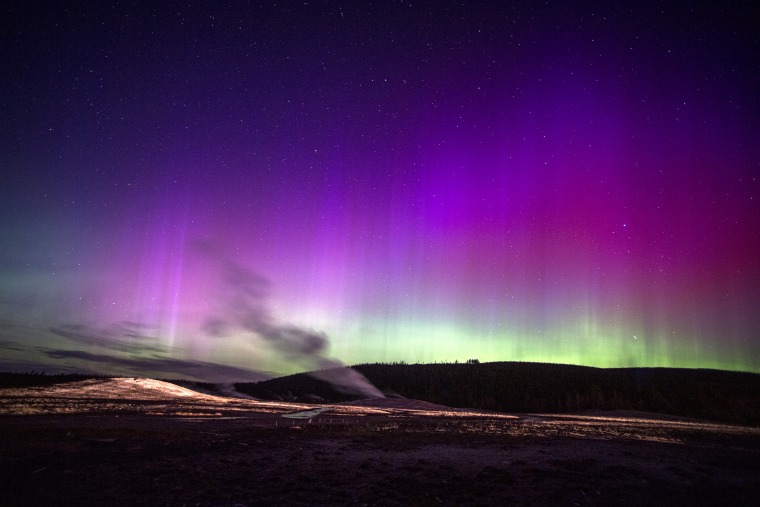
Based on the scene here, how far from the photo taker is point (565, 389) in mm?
109938

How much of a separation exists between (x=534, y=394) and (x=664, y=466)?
340ft

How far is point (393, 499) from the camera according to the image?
994 centimetres

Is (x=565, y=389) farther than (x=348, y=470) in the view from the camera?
Yes

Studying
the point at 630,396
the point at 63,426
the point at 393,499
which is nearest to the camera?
the point at 393,499

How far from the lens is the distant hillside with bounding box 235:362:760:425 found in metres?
75.6

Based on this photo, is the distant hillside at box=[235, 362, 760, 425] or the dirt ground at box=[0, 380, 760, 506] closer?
the dirt ground at box=[0, 380, 760, 506]

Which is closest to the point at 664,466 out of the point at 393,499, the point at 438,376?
the point at 393,499

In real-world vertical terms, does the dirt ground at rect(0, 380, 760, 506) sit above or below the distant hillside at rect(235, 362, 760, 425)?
above

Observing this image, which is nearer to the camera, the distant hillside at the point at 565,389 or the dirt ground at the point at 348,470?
the dirt ground at the point at 348,470

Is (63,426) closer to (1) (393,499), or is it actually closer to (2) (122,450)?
(2) (122,450)

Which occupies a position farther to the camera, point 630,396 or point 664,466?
A: point 630,396

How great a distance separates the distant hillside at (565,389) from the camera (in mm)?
75606

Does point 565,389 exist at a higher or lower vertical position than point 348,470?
lower

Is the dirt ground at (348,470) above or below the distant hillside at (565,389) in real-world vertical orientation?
above
